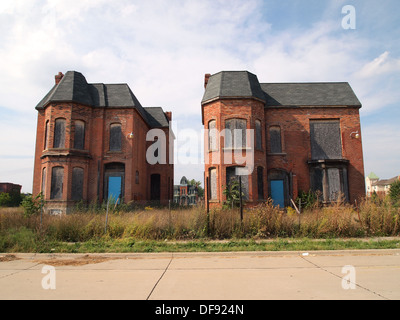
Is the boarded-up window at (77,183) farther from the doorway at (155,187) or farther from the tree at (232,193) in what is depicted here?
the tree at (232,193)

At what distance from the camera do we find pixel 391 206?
447 inches

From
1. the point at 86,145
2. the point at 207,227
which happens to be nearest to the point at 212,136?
the point at 86,145

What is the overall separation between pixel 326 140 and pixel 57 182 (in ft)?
66.0

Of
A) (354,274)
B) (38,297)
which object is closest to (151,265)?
(38,297)

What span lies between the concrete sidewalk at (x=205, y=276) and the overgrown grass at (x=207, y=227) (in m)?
1.27

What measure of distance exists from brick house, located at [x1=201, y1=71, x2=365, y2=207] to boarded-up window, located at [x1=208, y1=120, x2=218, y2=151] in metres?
0.07

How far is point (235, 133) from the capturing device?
1964 centimetres

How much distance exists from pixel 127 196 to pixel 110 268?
14.8m

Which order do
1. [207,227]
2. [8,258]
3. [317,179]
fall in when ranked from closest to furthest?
1. [8,258]
2. [207,227]
3. [317,179]

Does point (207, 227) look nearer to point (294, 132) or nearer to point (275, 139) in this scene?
point (275, 139)

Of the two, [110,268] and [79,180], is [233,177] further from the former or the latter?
[110,268]

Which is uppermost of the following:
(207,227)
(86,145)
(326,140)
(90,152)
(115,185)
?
(326,140)

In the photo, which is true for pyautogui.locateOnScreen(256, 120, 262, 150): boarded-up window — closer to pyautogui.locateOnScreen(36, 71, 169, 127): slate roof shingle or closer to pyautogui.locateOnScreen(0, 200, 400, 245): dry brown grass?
pyautogui.locateOnScreen(0, 200, 400, 245): dry brown grass

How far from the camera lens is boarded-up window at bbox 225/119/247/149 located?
19516 millimetres
